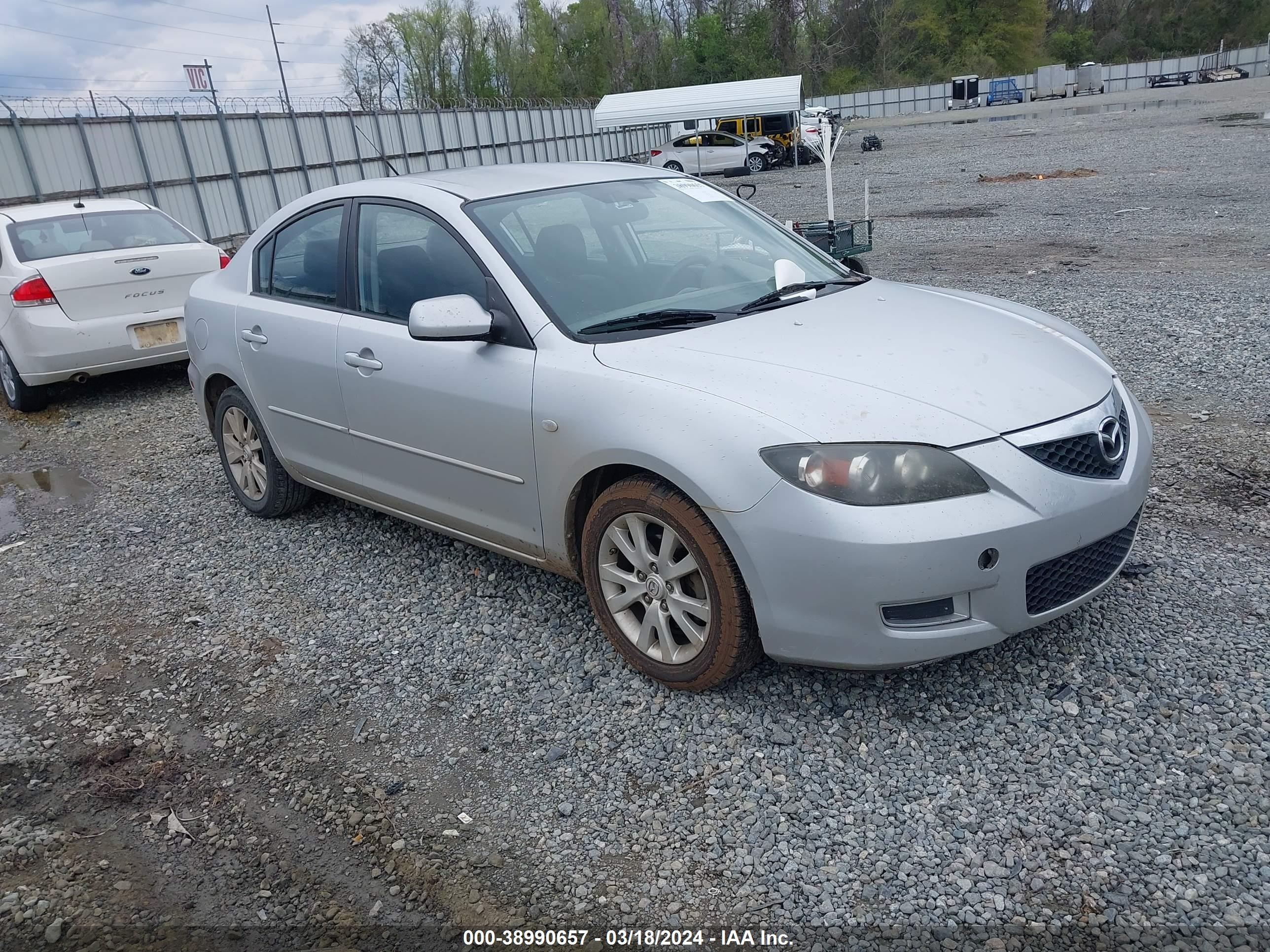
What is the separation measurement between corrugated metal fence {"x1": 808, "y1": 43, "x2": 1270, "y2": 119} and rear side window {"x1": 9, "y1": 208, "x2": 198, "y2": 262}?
74889mm

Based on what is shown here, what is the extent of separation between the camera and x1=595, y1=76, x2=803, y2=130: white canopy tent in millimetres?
34344

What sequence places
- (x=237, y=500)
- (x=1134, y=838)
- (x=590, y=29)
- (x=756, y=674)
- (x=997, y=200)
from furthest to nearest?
(x=590, y=29) → (x=997, y=200) → (x=237, y=500) → (x=756, y=674) → (x=1134, y=838)

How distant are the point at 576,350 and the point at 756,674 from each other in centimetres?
133

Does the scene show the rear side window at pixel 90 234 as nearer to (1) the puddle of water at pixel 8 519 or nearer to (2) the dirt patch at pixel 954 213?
(1) the puddle of water at pixel 8 519

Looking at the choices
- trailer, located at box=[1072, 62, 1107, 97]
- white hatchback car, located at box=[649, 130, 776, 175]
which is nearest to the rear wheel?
white hatchback car, located at box=[649, 130, 776, 175]

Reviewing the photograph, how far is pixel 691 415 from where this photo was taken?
318 cm

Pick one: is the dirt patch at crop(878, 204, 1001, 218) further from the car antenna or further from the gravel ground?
the gravel ground

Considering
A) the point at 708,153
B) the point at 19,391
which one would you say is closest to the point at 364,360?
the point at 19,391

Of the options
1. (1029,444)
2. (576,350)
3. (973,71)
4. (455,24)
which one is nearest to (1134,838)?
(1029,444)

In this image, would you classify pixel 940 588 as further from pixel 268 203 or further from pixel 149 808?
pixel 268 203

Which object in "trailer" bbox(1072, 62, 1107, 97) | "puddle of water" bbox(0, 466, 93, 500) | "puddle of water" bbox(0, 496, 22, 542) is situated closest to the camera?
"puddle of water" bbox(0, 496, 22, 542)

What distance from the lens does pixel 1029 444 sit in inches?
120

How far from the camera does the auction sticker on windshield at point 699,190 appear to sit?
475 cm

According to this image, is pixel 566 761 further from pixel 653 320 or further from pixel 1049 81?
pixel 1049 81
